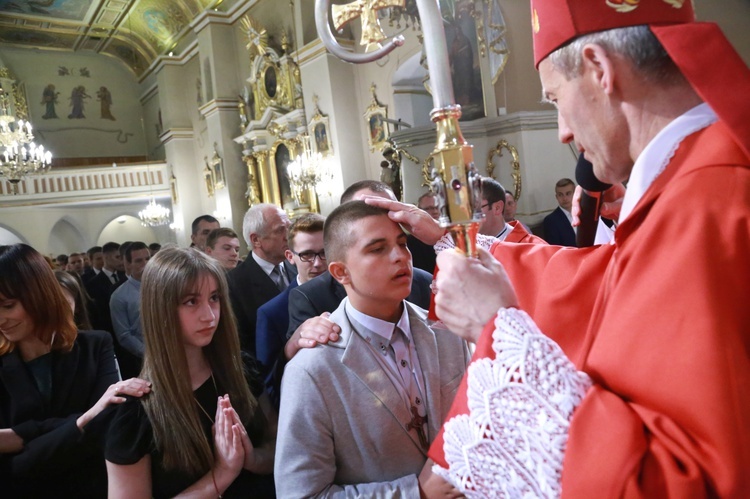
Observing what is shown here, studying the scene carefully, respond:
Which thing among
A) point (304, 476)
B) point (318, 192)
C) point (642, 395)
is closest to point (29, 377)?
point (304, 476)

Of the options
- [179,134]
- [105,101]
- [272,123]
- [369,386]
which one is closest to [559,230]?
[369,386]

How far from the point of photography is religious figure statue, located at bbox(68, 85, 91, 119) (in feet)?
69.1

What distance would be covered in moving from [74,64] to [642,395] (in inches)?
957

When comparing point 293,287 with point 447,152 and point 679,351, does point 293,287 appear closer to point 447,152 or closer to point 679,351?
point 447,152

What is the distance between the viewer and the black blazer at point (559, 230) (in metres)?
6.00

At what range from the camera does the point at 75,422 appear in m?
2.09

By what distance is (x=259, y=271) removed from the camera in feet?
12.9

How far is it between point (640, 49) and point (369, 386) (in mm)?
1115

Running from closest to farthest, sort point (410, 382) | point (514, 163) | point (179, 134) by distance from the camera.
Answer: point (410, 382) < point (514, 163) < point (179, 134)

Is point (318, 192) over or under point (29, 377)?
over

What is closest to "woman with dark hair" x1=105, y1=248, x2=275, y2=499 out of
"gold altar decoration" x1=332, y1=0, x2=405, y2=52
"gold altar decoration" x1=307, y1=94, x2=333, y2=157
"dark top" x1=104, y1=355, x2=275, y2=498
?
"dark top" x1=104, y1=355, x2=275, y2=498

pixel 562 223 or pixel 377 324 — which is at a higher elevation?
pixel 562 223

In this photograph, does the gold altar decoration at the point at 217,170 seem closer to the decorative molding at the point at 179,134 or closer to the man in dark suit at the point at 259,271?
the decorative molding at the point at 179,134

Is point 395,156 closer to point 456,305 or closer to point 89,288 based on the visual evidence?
point 89,288
